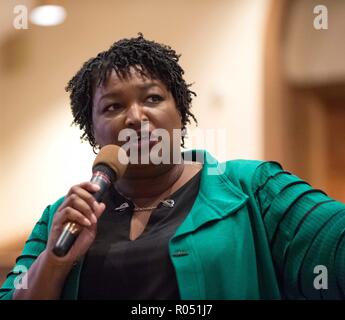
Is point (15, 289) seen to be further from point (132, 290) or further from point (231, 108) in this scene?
point (231, 108)

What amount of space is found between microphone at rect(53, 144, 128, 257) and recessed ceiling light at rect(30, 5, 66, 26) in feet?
2.00

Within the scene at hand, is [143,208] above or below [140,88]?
below

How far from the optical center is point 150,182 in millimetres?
887

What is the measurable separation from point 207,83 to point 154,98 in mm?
535

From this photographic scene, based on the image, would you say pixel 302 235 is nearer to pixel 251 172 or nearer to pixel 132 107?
pixel 251 172

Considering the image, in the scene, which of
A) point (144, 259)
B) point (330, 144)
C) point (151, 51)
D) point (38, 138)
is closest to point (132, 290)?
point (144, 259)

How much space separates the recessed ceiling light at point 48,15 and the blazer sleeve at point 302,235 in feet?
2.48

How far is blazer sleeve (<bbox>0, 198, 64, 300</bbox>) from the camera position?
84cm

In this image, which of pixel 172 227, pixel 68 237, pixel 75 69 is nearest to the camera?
pixel 68 237

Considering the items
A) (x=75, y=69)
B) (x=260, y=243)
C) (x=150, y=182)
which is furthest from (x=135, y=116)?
(x=75, y=69)

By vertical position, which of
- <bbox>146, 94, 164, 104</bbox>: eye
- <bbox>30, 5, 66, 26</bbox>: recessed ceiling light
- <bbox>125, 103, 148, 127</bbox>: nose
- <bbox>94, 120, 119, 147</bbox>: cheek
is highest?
<bbox>30, 5, 66, 26</bbox>: recessed ceiling light

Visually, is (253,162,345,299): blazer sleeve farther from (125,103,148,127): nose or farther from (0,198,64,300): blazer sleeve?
(0,198,64,300): blazer sleeve

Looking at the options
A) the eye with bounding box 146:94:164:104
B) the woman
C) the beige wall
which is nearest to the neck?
the woman
